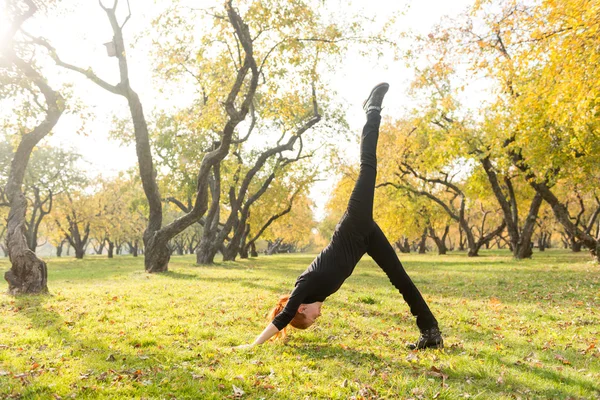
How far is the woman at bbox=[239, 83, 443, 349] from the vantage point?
6387 mm

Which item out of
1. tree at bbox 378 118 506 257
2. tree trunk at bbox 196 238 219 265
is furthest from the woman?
tree at bbox 378 118 506 257

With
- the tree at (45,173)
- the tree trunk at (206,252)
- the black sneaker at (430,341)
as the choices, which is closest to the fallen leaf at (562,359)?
the black sneaker at (430,341)

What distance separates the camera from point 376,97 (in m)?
6.93

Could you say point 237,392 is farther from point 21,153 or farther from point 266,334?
point 21,153

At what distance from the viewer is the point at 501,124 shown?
23.7 metres

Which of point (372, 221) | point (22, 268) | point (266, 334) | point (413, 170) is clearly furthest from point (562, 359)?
point (413, 170)

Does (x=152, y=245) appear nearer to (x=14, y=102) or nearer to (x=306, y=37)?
(x=14, y=102)

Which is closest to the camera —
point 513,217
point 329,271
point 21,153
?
point 329,271

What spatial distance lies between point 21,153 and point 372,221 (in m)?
12.7

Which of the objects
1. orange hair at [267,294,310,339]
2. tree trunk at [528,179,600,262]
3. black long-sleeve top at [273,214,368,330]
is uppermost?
tree trunk at [528,179,600,262]

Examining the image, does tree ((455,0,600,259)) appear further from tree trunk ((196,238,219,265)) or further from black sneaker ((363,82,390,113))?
tree trunk ((196,238,219,265))

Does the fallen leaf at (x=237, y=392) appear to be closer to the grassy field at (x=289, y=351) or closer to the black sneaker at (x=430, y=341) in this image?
the grassy field at (x=289, y=351)

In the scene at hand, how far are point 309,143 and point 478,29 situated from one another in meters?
17.7

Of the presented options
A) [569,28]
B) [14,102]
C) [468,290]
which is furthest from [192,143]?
[569,28]
